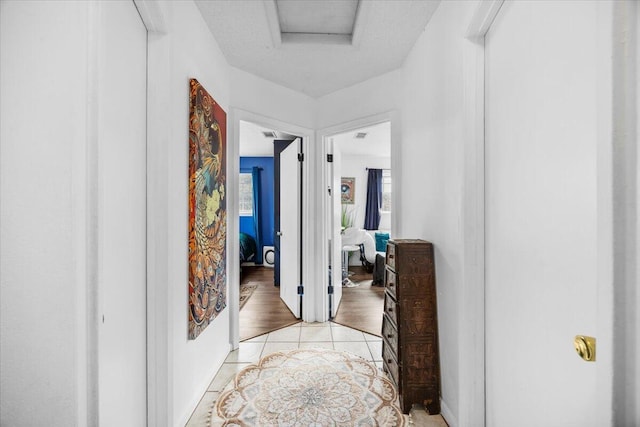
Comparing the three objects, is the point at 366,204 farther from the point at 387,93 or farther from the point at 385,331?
the point at 385,331

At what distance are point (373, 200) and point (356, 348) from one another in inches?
158

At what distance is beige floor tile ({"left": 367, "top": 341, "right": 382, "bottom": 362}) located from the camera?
2.26m

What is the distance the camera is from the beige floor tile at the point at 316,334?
8.54 feet

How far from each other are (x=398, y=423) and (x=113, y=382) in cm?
139

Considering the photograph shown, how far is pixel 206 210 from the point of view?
1.77 meters

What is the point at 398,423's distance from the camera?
1.54 m

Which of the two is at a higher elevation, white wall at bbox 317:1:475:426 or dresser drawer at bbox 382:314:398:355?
white wall at bbox 317:1:475:426

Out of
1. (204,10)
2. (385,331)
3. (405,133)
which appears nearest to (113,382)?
(385,331)

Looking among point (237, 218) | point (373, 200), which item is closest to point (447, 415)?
point (237, 218)

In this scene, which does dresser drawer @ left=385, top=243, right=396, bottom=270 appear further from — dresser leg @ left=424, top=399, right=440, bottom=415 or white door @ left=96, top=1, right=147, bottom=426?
white door @ left=96, top=1, right=147, bottom=426

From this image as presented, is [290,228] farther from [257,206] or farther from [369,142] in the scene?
[257,206]

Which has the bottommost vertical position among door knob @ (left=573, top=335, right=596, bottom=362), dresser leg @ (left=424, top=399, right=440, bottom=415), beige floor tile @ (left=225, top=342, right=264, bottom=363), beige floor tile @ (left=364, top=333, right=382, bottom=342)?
beige floor tile @ (left=364, top=333, right=382, bottom=342)

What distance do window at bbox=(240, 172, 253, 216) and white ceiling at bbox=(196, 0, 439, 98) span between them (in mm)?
3895

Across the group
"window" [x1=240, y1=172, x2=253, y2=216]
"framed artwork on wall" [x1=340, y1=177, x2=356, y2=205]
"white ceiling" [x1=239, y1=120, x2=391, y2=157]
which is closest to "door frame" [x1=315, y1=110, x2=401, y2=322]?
"white ceiling" [x1=239, y1=120, x2=391, y2=157]
